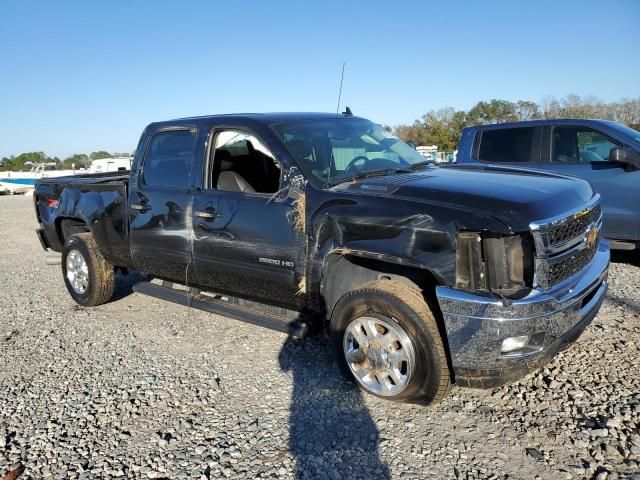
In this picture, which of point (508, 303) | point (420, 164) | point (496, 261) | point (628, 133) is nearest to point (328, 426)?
point (508, 303)

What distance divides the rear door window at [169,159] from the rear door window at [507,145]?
14.4 ft

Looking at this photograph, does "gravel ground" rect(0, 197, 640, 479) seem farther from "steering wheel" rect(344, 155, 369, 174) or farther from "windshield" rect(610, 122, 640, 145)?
"windshield" rect(610, 122, 640, 145)

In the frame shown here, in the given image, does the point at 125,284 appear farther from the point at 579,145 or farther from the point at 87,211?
the point at 579,145

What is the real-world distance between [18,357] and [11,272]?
4.19 meters

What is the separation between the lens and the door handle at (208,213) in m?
4.21

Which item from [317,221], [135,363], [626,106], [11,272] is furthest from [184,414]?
[626,106]

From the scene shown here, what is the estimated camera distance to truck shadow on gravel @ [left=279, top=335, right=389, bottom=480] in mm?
2752

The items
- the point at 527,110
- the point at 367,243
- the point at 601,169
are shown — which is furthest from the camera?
the point at 527,110

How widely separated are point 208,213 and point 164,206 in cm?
61

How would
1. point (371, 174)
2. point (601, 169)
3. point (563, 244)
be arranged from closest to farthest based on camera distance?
point (563, 244) → point (371, 174) → point (601, 169)

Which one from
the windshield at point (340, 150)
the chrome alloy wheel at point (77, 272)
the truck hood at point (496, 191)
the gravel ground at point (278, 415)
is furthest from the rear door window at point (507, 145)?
the chrome alloy wheel at point (77, 272)

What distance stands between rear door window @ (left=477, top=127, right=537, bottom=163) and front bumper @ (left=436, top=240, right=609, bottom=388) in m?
4.27

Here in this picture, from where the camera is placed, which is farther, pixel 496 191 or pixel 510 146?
pixel 510 146

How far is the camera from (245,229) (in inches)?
158
